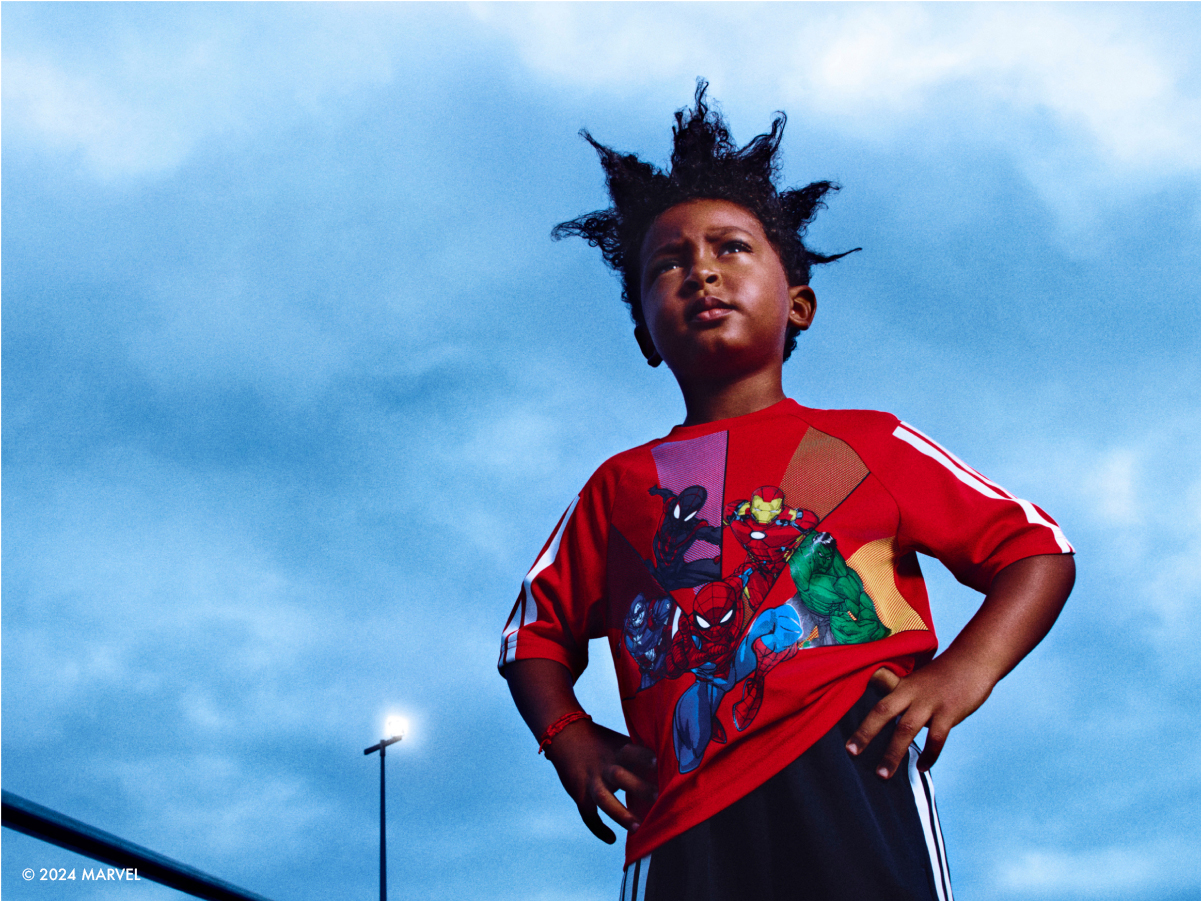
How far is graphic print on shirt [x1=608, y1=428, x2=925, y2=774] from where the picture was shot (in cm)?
236

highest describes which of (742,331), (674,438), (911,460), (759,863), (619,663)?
(742,331)

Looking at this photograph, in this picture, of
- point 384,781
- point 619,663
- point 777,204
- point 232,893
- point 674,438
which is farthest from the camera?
point 384,781

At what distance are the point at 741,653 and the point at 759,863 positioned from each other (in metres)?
0.45

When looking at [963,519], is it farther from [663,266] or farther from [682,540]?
[663,266]

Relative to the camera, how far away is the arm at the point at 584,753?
7.73ft

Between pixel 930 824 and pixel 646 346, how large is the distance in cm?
185

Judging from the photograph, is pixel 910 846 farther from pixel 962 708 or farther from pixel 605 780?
pixel 605 780

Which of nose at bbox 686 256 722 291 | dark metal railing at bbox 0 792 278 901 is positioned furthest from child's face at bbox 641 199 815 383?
dark metal railing at bbox 0 792 278 901

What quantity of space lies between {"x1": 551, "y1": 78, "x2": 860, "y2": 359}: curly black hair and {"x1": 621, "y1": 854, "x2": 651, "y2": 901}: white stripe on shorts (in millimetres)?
1745

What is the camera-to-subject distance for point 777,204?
3.62 meters

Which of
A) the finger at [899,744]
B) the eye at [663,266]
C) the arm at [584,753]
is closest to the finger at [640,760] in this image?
the arm at [584,753]

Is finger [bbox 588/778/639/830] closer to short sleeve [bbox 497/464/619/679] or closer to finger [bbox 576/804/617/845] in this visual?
finger [bbox 576/804/617/845]

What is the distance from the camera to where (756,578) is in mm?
2482

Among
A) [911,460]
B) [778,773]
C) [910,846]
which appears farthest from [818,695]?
[911,460]
